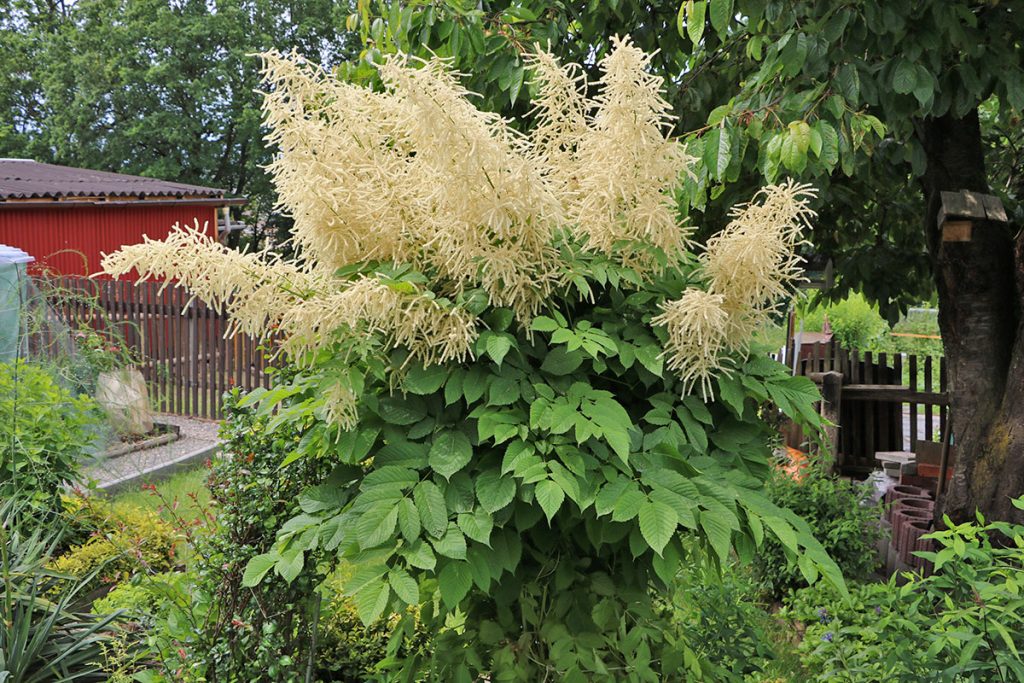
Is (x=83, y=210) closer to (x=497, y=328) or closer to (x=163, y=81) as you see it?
(x=163, y=81)

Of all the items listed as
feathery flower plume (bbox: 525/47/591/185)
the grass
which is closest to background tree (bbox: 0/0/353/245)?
the grass

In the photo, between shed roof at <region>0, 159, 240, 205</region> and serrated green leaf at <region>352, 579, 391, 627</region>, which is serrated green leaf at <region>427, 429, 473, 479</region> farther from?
shed roof at <region>0, 159, 240, 205</region>

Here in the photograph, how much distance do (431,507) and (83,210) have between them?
49.3 ft

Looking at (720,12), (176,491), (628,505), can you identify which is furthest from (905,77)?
Result: (176,491)

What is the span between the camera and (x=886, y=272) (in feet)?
21.0

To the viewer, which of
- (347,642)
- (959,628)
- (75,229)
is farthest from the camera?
(75,229)

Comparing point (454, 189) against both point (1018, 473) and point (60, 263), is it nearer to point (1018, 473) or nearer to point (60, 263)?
point (1018, 473)

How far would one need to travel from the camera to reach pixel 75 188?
14969 millimetres

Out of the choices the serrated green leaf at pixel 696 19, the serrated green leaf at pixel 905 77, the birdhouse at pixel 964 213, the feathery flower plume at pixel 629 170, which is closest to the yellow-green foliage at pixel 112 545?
the feathery flower plume at pixel 629 170

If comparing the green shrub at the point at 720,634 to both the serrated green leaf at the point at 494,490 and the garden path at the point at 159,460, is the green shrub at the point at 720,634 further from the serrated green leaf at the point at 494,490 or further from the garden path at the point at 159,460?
the garden path at the point at 159,460

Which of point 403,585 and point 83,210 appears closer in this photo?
point 403,585

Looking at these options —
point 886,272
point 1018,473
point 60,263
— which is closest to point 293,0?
point 60,263

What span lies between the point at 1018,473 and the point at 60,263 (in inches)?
527

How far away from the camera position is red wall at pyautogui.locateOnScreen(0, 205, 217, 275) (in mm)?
13867
